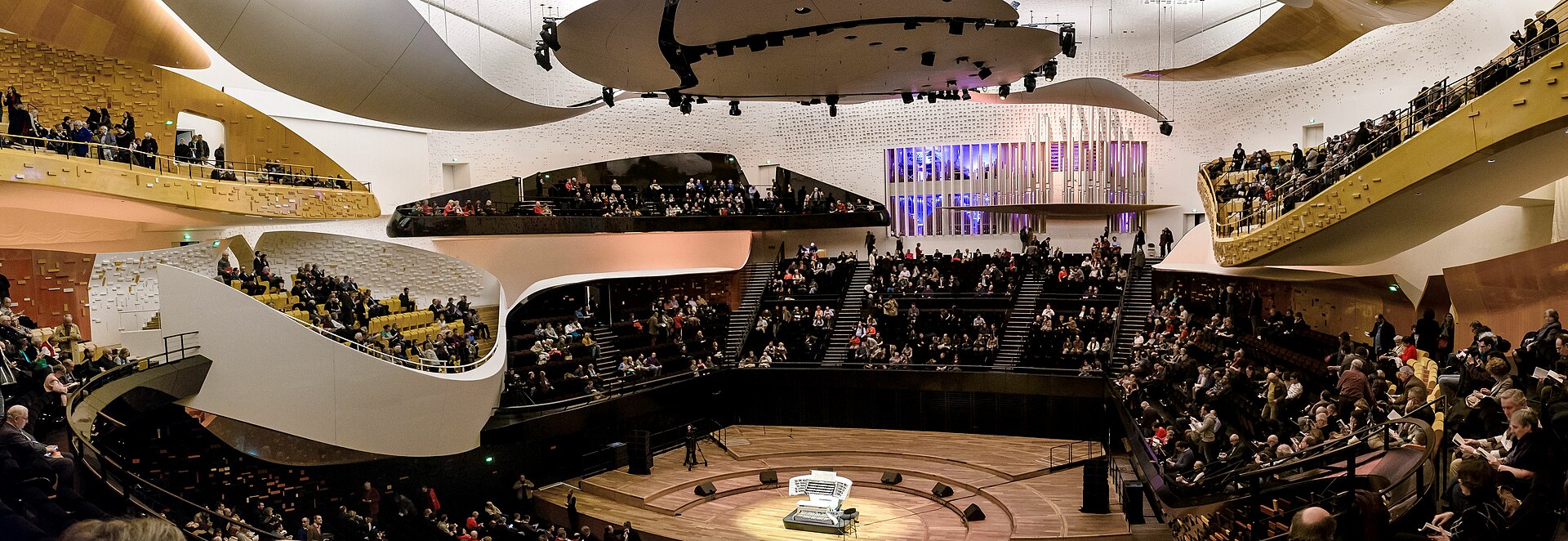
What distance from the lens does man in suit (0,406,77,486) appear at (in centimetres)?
546

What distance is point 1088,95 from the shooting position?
21172 mm

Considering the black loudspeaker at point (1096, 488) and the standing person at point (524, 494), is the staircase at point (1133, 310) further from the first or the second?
the standing person at point (524, 494)

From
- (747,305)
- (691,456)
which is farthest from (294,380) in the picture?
(747,305)

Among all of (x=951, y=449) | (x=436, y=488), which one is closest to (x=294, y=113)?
(x=436, y=488)

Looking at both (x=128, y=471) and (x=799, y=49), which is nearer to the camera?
(x=128, y=471)

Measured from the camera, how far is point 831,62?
13.0m

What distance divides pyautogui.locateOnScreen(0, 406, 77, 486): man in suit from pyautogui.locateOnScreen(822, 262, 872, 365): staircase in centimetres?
1733

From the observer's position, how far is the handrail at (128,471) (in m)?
7.75

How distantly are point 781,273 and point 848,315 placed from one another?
312 centimetres

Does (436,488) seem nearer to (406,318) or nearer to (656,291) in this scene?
(406,318)

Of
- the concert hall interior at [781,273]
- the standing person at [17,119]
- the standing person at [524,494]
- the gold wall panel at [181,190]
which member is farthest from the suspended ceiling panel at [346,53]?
the standing person at [524,494]

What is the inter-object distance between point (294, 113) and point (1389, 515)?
1913 centimetres

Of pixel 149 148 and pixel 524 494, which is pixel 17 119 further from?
pixel 524 494

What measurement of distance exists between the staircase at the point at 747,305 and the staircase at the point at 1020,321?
20.1 ft
